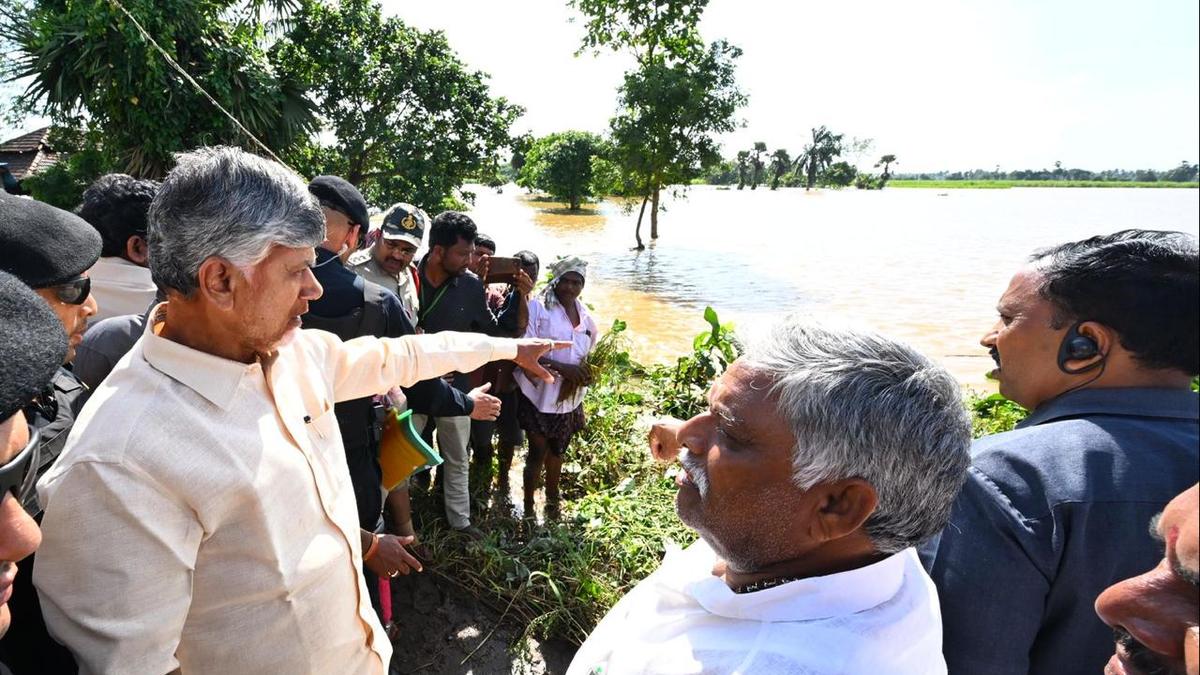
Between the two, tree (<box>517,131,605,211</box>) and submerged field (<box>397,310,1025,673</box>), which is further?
tree (<box>517,131,605,211</box>)

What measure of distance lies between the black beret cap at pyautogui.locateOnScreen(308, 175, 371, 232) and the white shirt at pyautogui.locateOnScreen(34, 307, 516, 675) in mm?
1356

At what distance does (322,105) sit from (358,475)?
14.3m

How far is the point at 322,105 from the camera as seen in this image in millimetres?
14508

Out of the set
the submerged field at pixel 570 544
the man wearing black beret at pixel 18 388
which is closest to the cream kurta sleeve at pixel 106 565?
the man wearing black beret at pixel 18 388

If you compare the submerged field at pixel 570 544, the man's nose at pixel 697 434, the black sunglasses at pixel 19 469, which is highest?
the black sunglasses at pixel 19 469

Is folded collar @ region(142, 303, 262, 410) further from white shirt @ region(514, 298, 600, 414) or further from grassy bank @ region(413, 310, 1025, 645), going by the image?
white shirt @ region(514, 298, 600, 414)

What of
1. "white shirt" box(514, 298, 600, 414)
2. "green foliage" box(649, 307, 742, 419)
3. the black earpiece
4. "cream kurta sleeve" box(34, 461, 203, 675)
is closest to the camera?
"cream kurta sleeve" box(34, 461, 203, 675)

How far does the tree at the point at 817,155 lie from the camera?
87812 mm

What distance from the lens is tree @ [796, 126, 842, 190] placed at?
87.8 m

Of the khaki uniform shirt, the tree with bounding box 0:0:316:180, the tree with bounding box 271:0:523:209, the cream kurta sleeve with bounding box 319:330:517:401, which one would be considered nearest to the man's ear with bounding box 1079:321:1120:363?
the cream kurta sleeve with bounding box 319:330:517:401

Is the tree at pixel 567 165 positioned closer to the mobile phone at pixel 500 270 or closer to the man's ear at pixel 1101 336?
the mobile phone at pixel 500 270

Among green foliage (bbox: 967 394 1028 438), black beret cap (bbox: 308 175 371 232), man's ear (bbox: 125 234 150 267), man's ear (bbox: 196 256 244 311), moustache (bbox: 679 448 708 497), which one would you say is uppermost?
black beret cap (bbox: 308 175 371 232)

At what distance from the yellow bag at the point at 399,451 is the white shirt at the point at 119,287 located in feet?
3.55

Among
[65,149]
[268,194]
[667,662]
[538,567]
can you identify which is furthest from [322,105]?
[667,662]
